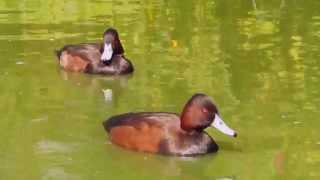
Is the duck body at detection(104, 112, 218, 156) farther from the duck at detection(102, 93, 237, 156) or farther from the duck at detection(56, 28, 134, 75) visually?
the duck at detection(56, 28, 134, 75)

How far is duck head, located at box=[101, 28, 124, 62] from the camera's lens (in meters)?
12.6

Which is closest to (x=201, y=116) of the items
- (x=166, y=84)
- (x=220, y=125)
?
(x=220, y=125)

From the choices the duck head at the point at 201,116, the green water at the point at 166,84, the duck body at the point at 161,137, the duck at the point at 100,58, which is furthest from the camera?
the duck at the point at 100,58

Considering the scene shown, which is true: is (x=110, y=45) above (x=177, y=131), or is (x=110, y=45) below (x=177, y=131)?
above

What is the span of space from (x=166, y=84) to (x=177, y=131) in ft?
8.01

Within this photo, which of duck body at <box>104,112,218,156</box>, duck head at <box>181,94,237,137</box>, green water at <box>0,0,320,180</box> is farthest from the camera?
duck body at <box>104,112,218,156</box>

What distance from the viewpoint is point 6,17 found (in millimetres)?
16234

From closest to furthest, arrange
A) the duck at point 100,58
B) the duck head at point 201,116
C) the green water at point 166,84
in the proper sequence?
the green water at point 166,84
the duck head at point 201,116
the duck at point 100,58

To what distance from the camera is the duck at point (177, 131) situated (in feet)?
29.9

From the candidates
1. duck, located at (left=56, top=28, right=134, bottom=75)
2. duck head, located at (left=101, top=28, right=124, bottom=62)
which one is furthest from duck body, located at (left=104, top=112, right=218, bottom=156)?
duck head, located at (left=101, top=28, right=124, bottom=62)

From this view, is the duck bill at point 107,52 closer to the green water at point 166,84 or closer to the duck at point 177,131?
the green water at point 166,84

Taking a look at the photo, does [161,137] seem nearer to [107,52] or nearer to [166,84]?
[166,84]

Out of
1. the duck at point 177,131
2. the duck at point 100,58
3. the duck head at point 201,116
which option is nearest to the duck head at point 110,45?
the duck at point 100,58

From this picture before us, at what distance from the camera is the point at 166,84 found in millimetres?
11672
